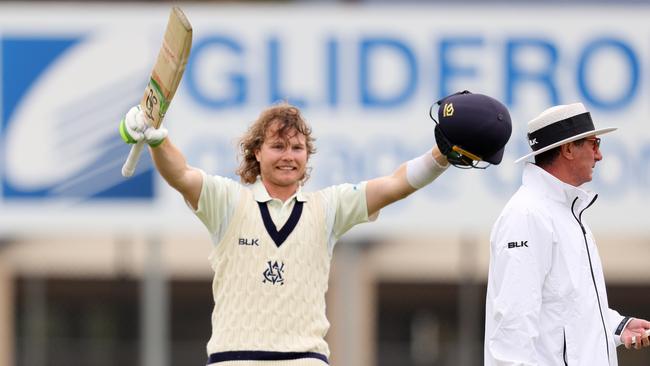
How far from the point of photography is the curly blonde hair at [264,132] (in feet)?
18.7

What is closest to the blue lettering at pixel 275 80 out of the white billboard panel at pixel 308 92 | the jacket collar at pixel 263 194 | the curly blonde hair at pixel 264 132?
the white billboard panel at pixel 308 92

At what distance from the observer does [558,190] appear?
213 inches

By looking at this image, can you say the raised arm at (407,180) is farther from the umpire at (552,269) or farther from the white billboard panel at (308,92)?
the white billboard panel at (308,92)

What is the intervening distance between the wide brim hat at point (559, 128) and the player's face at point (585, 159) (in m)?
0.04

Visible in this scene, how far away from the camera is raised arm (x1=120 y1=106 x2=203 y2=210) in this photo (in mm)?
5250

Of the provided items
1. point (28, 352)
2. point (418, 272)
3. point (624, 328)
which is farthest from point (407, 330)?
point (624, 328)

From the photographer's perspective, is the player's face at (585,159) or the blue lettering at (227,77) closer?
the player's face at (585,159)

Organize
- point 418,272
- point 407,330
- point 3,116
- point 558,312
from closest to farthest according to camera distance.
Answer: point 558,312, point 3,116, point 418,272, point 407,330

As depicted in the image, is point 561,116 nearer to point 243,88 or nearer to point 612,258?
point 243,88

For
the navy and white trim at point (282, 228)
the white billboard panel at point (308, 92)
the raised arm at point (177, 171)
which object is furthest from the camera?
the white billboard panel at point (308, 92)

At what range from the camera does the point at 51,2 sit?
12391 mm

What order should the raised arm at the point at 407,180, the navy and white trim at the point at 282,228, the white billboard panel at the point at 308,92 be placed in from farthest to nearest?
the white billboard panel at the point at 308,92 → the raised arm at the point at 407,180 → the navy and white trim at the point at 282,228

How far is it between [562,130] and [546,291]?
0.57m

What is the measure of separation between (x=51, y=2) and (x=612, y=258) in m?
6.99
